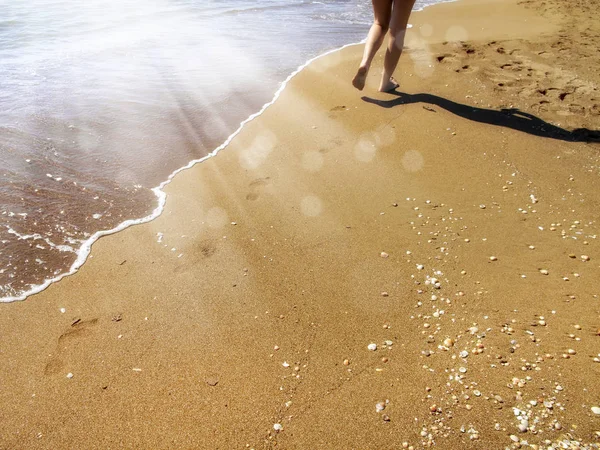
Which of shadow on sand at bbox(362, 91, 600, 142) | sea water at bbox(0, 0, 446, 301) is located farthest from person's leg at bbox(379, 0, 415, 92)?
sea water at bbox(0, 0, 446, 301)

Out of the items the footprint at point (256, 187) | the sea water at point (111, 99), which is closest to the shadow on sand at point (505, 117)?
the sea water at point (111, 99)

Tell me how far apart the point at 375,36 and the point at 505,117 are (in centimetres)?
150

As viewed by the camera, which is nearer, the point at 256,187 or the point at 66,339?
the point at 66,339

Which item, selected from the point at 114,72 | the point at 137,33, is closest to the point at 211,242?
the point at 114,72

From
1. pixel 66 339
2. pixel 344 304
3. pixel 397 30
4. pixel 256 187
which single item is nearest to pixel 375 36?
pixel 397 30

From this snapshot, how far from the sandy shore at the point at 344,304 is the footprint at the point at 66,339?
0.04ft

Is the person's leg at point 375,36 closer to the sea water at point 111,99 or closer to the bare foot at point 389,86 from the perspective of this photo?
the bare foot at point 389,86

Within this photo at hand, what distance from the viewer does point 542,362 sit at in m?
1.83

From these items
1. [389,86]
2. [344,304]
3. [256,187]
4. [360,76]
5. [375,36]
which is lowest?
[344,304]

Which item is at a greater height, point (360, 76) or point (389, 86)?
point (360, 76)

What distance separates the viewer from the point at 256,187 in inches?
128

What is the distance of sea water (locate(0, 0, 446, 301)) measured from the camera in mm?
3014

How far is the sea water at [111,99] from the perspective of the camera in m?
3.01

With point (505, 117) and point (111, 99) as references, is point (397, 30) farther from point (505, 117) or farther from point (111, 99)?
point (111, 99)
